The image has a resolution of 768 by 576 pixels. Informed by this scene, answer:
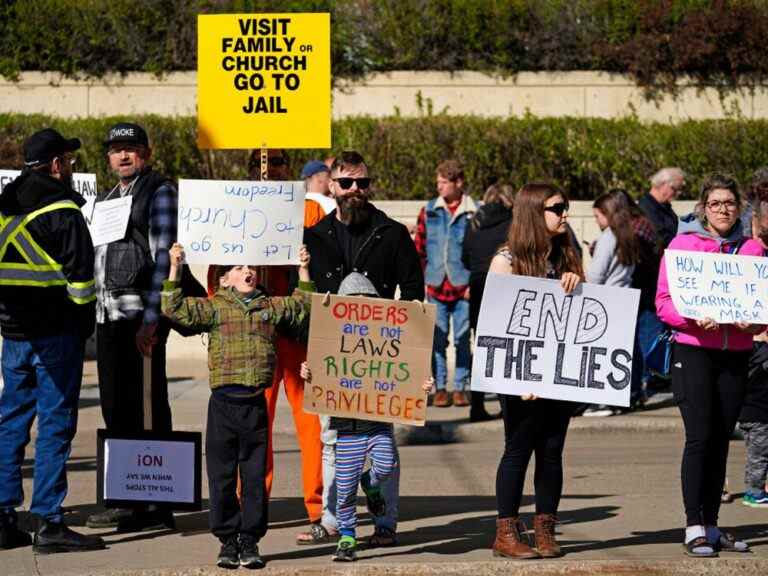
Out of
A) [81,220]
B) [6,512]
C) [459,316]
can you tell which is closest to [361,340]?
[81,220]

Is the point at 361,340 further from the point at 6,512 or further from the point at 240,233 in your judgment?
the point at 6,512

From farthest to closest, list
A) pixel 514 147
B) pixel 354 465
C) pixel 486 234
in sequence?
pixel 514 147
pixel 486 234
pixel 354 465

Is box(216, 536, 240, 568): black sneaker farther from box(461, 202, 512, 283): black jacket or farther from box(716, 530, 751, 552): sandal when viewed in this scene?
box(461, 202, 512, 283): black jacket

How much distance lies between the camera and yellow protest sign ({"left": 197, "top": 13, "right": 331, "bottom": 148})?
852 centimetres

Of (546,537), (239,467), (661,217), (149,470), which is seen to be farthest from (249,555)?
(661,217)

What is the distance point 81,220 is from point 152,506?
5.39ft

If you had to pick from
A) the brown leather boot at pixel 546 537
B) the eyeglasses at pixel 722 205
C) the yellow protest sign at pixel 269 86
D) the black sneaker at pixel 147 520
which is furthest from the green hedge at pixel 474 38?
the brown leather boot at pixel 546 537

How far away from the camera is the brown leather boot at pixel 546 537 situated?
7781 millimetres

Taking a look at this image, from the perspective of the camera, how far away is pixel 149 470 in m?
8.33

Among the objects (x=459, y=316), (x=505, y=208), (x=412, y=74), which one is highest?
(x=412, y=74)

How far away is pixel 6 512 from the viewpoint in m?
8.11

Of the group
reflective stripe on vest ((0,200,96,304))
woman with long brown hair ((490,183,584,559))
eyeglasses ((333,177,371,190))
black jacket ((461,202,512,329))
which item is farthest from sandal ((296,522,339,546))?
black jacket ((461,202,512,329))

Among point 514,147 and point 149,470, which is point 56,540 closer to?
point 149,470

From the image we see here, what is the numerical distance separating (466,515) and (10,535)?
2.60 m
